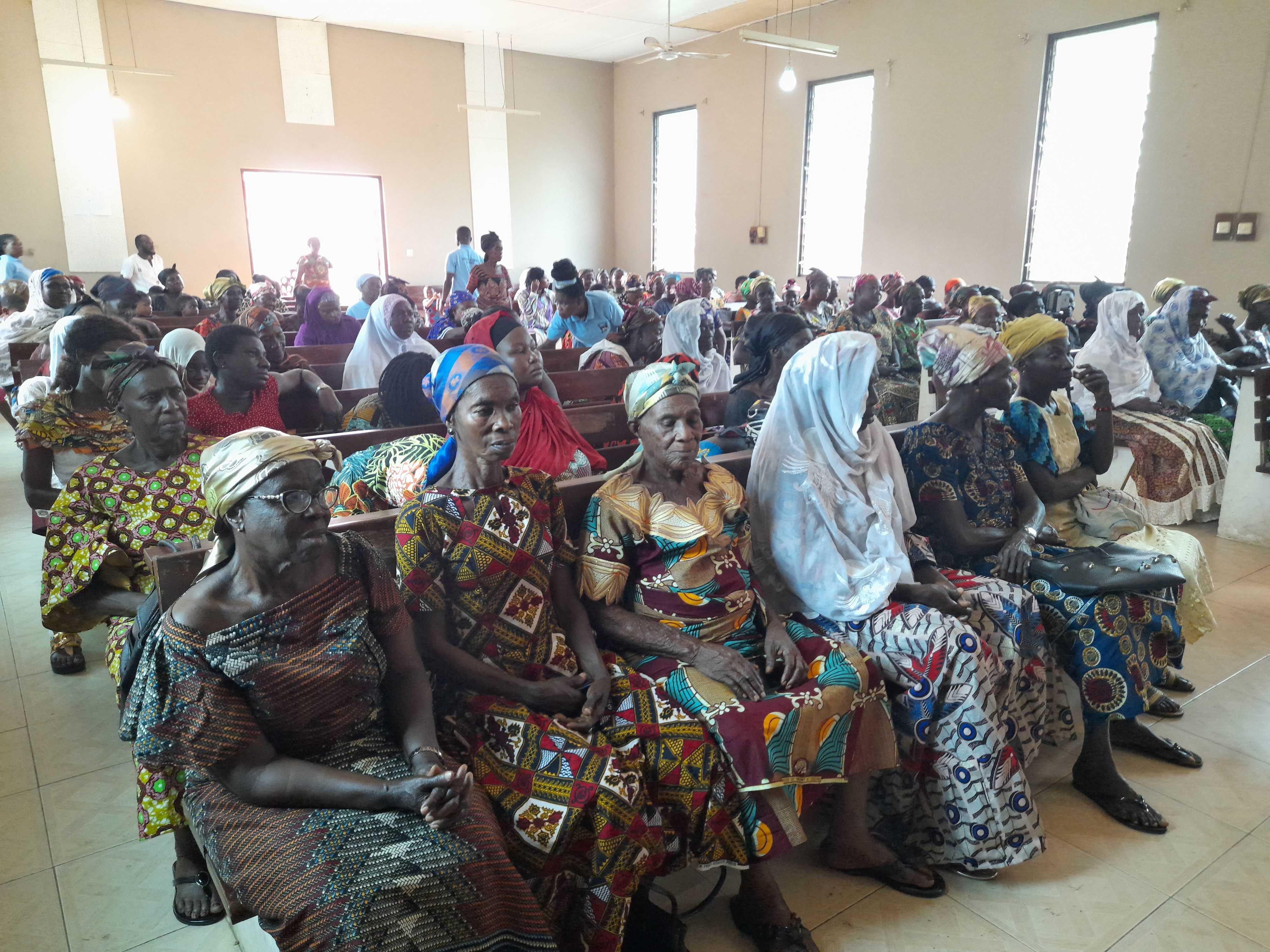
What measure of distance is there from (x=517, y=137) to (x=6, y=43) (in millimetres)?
6791

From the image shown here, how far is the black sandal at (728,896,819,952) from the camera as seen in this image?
5.67 ft

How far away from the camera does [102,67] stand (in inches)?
370

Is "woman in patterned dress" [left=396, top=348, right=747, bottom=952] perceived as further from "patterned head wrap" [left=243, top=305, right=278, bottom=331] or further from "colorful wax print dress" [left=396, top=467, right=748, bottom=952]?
"patterned head wrap" [left=243, top=305, right=278, bottom=331]

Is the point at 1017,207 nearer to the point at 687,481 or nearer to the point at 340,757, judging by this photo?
the point at 687,481

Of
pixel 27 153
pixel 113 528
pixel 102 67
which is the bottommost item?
pixel 113 528

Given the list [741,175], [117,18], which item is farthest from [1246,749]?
[117,18]

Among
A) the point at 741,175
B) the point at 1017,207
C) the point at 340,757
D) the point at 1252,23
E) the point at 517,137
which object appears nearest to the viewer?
the point at 340,757

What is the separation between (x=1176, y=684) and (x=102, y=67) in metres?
11.4

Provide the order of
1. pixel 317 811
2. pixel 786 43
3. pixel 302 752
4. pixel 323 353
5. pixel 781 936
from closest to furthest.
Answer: pixel 317 811 → pixel 302 752 → pixel 781 936 → pixel 323 353 → pixel 786 43

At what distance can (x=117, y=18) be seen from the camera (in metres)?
10.5

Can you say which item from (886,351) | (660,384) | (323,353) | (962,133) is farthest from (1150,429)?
(962,133)

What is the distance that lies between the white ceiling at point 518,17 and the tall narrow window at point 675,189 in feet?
4.02

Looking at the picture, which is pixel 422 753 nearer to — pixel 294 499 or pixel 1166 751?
pixel 294 499

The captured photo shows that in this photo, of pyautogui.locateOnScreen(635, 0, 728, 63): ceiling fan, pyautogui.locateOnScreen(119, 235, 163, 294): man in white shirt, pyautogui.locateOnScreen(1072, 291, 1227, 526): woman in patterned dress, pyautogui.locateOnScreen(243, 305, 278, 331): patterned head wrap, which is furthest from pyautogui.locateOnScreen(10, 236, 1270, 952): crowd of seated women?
pyautogui.locateOnScreen(119, 235, 163, 294): man in white shirt
